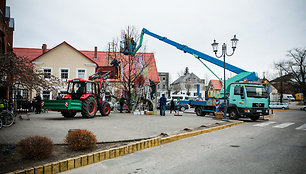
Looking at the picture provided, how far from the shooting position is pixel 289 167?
4.91 metres

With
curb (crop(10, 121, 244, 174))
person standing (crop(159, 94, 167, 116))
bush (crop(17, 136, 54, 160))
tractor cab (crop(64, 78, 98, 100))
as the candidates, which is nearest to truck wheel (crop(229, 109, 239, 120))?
person standing (crop(159, 94, 167, 116))

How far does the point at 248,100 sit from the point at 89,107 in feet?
35.9

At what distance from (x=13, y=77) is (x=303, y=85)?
49167 mm

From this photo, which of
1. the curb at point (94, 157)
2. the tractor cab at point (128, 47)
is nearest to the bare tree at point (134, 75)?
the tractor cab at point (128, 47)

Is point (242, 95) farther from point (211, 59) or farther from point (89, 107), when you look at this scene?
point (89, 107)

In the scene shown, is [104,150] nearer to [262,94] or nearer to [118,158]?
[118,158]

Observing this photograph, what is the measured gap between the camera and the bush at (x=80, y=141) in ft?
18.2

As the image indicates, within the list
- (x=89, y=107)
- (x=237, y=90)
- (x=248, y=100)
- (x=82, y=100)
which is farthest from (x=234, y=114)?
(x=82, y=100)

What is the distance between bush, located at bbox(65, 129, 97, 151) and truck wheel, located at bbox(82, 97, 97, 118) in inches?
330

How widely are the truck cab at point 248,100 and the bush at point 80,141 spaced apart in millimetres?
12974

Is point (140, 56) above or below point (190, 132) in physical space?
above

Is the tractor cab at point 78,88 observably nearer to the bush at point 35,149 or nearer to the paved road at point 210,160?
the paved road at point 210,160

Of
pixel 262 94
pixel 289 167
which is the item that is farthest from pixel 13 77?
pixel 262 94

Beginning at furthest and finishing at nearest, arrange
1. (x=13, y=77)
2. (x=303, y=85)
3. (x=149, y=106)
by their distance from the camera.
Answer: (x=303, y=85) → (x=149, y=106) → (x=13, y=77)
